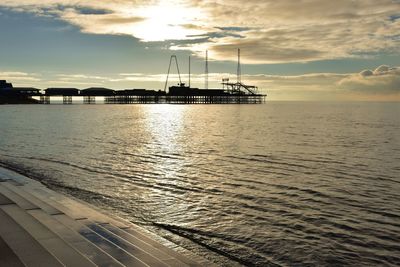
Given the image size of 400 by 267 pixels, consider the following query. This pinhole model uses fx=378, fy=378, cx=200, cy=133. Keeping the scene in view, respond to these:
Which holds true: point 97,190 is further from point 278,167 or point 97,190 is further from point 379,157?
point 379,157

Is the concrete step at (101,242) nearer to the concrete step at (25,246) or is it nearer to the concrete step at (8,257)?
the concrete step at (25,246)

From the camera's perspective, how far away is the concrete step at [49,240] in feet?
25.8

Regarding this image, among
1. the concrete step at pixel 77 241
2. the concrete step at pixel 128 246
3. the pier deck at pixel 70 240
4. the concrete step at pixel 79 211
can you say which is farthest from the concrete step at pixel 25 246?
the concrete step at pixel 79 211

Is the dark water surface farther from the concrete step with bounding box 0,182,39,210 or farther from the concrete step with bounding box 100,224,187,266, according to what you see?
the concrete step with bounding box 0,182,39,210

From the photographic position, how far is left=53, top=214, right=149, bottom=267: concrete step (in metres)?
8.60

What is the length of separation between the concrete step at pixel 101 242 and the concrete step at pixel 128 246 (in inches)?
7.0

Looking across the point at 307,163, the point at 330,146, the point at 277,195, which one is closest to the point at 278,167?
the point at 307,163

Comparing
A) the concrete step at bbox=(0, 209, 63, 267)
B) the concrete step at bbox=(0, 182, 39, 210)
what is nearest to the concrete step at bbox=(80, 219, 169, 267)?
the concrete step at bbox=(0, 182, 39, 210)

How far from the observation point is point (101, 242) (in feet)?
32.9

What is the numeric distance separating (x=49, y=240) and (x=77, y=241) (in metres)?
0.72

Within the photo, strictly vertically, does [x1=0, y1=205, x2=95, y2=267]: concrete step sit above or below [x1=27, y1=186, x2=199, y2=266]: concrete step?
above

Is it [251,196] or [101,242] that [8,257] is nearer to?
[101,242]

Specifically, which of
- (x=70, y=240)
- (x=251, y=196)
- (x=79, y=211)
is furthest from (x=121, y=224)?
(x=251, y=196)

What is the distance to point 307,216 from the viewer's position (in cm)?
1545
